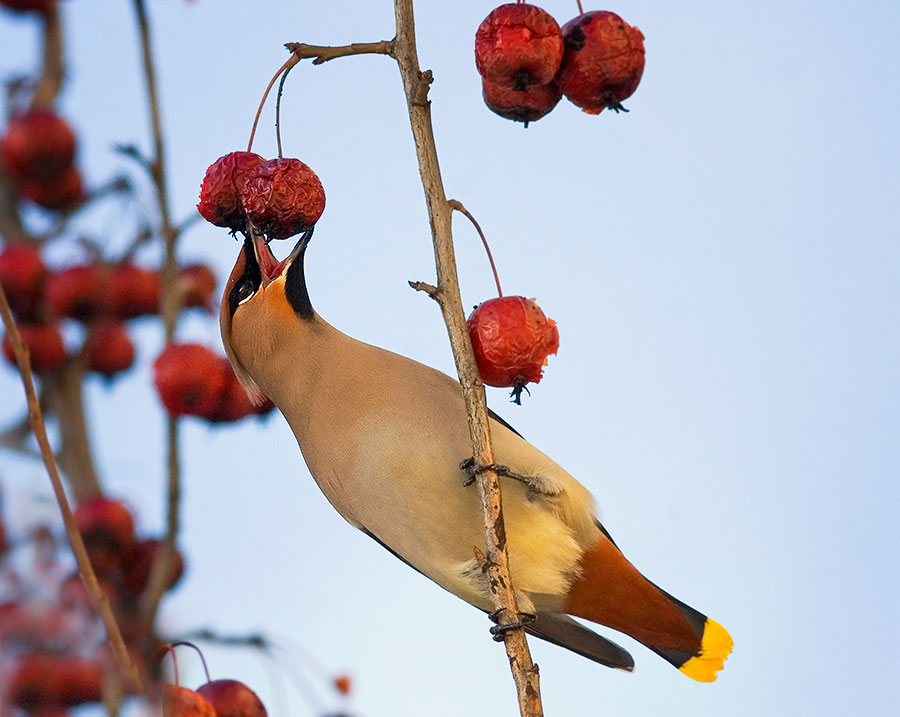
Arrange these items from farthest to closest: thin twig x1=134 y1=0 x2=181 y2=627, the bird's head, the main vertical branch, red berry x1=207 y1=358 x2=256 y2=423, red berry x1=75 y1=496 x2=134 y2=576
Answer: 1. the bird's head
2. red berry x1=207 y1=358 x2=256 y2=423
3. the main vertical branch
4. red berry x1=75 y1=496 x2=134 y2=576
5. thin twig x1=134 y1=0 x2=181 y2=627

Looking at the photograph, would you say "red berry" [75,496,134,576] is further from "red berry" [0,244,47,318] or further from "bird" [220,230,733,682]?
"bird" [220,230,733,682]

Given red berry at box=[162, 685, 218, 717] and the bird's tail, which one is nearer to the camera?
red berry at box=[162, 685, 218, 717]

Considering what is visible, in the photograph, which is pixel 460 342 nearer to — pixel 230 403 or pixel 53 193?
pixel 230 403

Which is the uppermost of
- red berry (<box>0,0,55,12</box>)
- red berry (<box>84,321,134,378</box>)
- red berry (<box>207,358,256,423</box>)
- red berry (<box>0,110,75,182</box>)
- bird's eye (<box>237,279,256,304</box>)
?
red berry (<box>0,0,55,12</box>)

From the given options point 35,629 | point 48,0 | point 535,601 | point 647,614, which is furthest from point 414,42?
point 647,614

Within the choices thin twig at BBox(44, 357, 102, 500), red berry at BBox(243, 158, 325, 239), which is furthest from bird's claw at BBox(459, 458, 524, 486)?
thin twig at BBox(44, 357, 102, 500)

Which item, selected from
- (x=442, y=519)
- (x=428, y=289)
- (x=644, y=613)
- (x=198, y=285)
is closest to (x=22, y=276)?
(x=198, y=285)

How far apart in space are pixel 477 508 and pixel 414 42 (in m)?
0.93

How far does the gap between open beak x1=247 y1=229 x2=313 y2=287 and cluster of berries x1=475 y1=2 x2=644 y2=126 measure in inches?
23.3

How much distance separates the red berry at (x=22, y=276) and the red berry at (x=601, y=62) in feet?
2.71

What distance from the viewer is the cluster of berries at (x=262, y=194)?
1.70 meters

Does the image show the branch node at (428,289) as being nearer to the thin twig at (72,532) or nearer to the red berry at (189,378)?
the red berry at (189,378)

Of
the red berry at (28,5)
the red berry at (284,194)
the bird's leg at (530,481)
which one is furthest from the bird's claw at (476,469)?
the red berry at (28,5)

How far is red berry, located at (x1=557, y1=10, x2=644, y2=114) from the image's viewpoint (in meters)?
1.62
